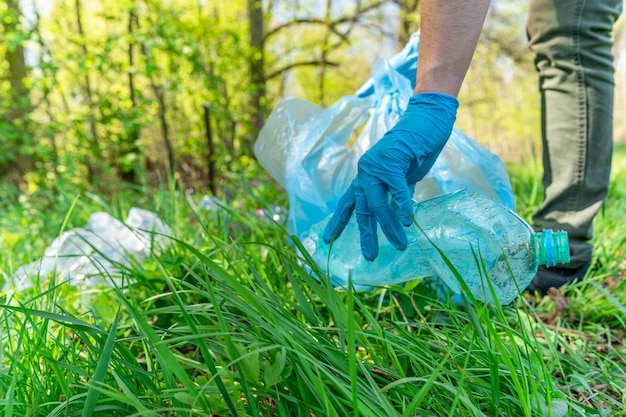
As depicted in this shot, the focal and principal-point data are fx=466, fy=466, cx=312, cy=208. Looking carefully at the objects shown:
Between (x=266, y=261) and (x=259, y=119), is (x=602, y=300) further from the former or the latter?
(x=259, y=119)

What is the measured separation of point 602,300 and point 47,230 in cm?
265

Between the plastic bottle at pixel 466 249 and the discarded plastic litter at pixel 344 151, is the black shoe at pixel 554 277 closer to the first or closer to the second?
the discarded plastic litter at pixel 344 151

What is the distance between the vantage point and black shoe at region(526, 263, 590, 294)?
1.71 metres

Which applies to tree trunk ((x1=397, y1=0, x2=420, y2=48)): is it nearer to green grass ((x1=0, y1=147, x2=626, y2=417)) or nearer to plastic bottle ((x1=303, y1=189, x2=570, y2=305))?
plastic bottle ((x1=303, y1=189, x2=570, y2=305))

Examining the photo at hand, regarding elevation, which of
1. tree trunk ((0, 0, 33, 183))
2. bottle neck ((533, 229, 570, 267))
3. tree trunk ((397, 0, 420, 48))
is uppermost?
tree trunk ((397, 0, 420, 48))

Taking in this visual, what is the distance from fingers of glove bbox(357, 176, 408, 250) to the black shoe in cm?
78

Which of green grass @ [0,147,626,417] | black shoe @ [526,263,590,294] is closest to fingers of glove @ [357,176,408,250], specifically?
green grass @ [0,147,626,417]

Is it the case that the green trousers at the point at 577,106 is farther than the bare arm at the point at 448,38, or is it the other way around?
the green trousers at the point at 577,106

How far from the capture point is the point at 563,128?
5.96ft

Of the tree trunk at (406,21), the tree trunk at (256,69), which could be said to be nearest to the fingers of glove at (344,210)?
the tree trunk at (256,69)

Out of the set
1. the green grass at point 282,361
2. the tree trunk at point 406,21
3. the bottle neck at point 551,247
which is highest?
the tree trunk at point 406,21

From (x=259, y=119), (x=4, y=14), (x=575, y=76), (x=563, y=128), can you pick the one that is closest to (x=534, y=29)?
(x=575, y=76)

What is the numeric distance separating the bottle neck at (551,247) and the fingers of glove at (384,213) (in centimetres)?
32

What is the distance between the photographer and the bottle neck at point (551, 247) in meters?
1.08
